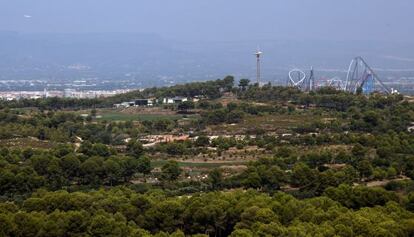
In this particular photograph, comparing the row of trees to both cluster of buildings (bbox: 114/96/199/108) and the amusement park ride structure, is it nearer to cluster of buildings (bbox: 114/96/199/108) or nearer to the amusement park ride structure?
cluster of buildings (bbox: 114/96/199/108)

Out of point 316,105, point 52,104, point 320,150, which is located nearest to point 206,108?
point 316,105

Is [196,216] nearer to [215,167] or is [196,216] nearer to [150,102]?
[215,167]

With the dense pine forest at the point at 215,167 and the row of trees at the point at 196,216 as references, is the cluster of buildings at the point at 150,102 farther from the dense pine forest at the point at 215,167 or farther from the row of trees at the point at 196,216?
the row of trees at the point at 196,216

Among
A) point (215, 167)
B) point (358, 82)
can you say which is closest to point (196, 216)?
point (215, 167)

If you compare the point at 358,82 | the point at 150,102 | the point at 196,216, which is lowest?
the point at 196,216

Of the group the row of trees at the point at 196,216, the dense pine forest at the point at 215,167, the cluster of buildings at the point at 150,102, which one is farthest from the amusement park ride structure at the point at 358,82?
the row of trees at the point at 196,216

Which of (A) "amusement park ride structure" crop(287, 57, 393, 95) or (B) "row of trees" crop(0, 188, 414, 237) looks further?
(A) "amusement park ride structure" crop(287, 57, 393, 95)

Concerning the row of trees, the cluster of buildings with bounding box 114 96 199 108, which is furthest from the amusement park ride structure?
the row of trees

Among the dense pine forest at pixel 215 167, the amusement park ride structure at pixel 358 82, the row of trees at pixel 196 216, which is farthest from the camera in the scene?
the amusement park ride structure at pixel 358 82
